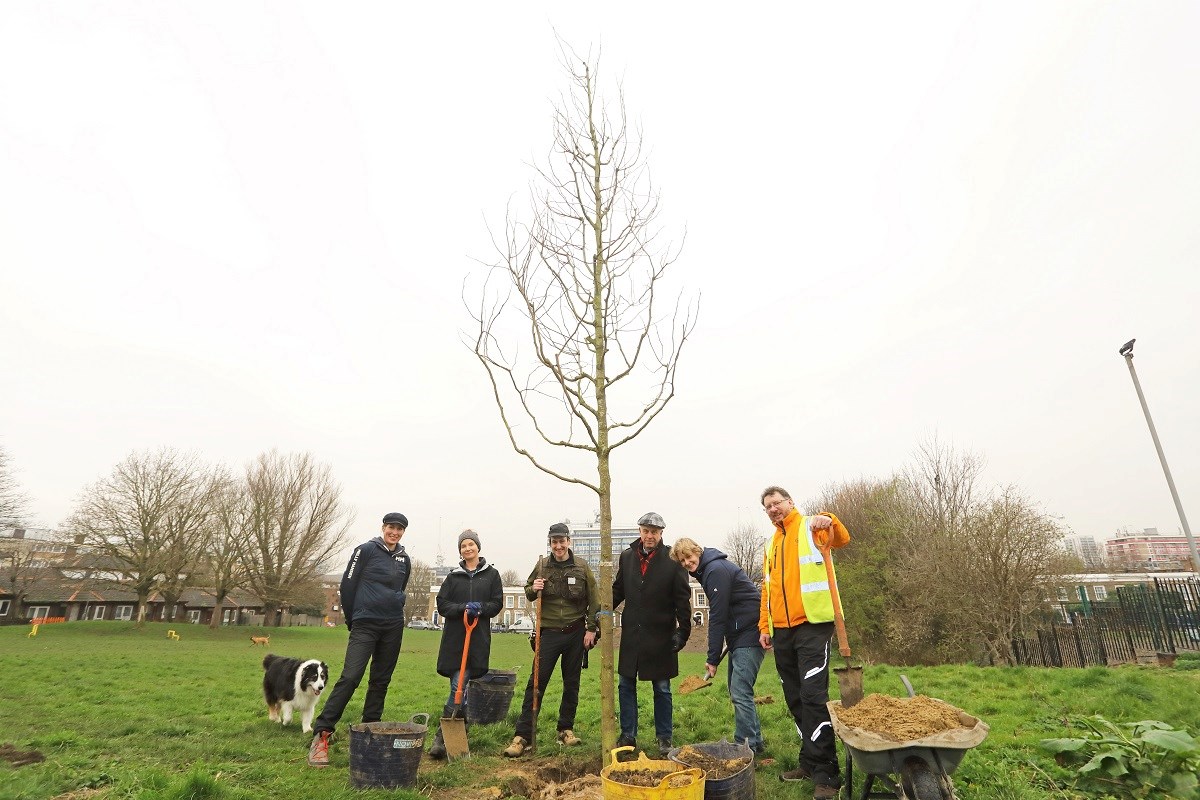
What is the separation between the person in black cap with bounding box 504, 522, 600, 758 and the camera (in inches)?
243

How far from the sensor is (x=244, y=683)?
12.4m

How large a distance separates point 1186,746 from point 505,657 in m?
24.3

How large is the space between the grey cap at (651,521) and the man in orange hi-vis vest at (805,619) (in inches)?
38.9

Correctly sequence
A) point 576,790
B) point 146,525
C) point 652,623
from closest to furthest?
point 576,790, point 652,623, point 146,525

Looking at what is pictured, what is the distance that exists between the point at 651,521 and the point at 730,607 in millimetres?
1254

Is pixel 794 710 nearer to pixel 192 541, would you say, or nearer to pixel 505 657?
pixel 505 657

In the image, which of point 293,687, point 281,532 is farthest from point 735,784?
point 281,532

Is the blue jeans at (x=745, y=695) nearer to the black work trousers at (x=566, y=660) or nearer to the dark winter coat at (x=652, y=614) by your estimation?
the dark winter coat at (x=652, y=614)

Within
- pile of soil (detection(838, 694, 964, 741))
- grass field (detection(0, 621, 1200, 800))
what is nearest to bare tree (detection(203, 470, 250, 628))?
grass field (detection(0, 621, 1200, 800))

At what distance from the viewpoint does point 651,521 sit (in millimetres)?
5562

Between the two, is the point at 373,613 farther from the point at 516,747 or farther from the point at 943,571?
the point at 943,571

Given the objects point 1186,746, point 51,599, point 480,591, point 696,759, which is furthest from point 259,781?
point 51,599

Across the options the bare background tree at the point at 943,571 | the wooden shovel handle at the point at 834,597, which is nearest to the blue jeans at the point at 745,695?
the wooden shovel handle at the point at 834,597

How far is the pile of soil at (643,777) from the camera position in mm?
3348
